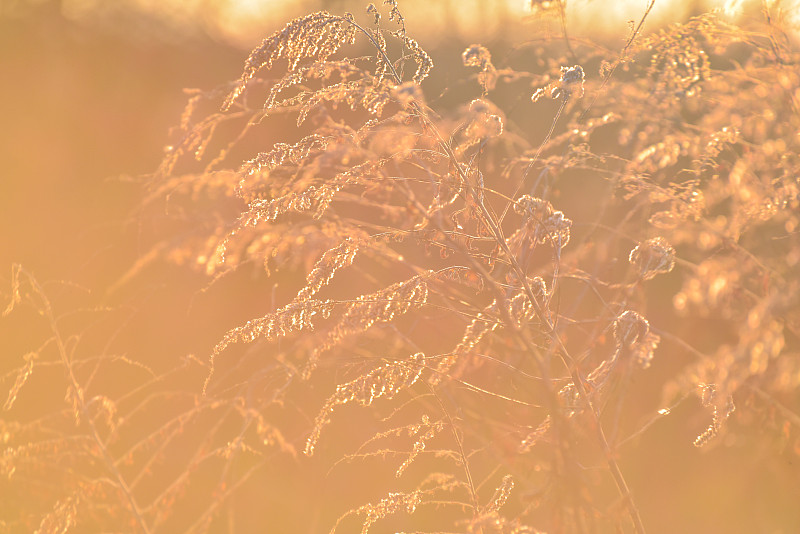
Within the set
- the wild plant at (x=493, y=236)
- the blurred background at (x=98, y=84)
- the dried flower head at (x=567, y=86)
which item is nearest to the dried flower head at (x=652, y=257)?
the wild plant at (x=493, y=236)

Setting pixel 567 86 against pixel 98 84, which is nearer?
pixel 567 86

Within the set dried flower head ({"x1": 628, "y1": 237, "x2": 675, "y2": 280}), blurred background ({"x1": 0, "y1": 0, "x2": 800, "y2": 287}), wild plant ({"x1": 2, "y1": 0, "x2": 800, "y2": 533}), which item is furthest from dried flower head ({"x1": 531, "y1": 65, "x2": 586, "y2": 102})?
blurred background ({"x1": 0, "y1": 0, "x2": 800, "y2": 287})

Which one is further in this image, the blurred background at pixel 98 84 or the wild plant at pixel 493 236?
the blurred background at pixel 98 84

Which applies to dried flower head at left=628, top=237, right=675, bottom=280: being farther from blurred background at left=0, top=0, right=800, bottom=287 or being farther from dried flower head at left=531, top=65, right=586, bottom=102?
blurred background at left=0, top=0, right=800, bottom=287

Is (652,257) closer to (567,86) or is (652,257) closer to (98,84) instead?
(567,86)

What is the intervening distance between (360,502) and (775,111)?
12.1 ft

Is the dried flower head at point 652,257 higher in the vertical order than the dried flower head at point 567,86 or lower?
lower

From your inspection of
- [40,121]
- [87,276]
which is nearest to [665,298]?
[87,276]

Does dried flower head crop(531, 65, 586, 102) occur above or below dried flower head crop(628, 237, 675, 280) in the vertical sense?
above

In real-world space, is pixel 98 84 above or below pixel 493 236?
above

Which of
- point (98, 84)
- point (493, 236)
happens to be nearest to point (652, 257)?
point (493, 236)

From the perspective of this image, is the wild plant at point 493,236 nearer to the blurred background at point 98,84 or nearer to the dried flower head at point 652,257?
the dried flower head at point 652,257

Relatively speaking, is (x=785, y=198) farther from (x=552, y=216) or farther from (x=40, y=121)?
(x=40, y=121)

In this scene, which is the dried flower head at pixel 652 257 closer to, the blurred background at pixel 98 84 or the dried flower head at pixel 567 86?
the dried flower head at pixel 567 86
